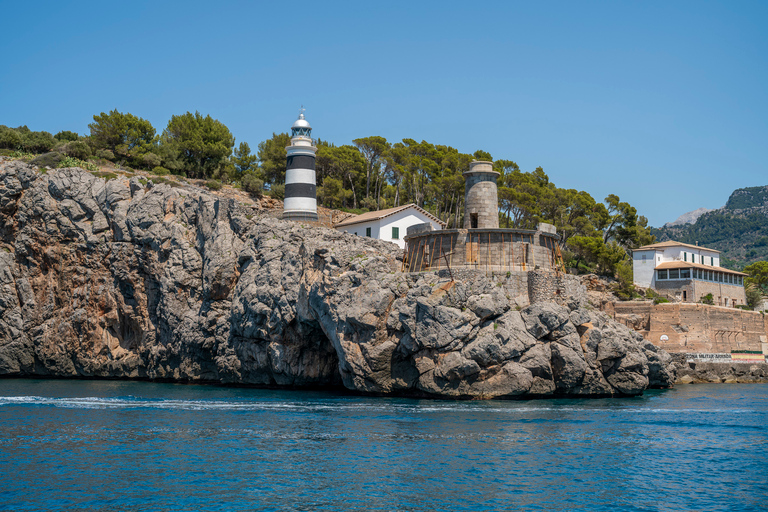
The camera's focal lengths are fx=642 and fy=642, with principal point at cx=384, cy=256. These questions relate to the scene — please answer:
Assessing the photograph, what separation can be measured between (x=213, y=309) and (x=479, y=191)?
17085 millimetres

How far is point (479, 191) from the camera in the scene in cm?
3684

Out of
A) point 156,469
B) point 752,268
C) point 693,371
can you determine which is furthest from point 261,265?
point 752,268

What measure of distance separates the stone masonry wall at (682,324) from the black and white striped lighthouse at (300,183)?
23.1m

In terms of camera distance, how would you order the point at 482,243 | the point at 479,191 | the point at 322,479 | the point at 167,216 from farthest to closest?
the point at 167,216 < the point at 479,191 < the point at 482,243 < the point at 322,479

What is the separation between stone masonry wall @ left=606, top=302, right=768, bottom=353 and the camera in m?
45.1

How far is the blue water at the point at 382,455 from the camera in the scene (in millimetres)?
15430

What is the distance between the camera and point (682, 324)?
45250 mm

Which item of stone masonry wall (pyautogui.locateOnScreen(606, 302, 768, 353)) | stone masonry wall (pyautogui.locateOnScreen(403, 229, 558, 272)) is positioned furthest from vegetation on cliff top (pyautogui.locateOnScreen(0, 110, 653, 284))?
stone masonry wall (pyautogui.locateOnScreen(403, 229, 558, 272))

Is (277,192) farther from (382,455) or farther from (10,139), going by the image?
(382,455)

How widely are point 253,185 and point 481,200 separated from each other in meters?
26.4

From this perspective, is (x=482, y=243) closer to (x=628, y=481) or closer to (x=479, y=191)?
(x=479, y=191)

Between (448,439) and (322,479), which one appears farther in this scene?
(448,439)

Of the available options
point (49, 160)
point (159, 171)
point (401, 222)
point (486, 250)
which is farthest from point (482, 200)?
point (49, 160)

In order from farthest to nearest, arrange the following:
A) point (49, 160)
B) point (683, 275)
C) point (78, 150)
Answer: point (78, 150) → point (683, 275) → point (49, 160)
